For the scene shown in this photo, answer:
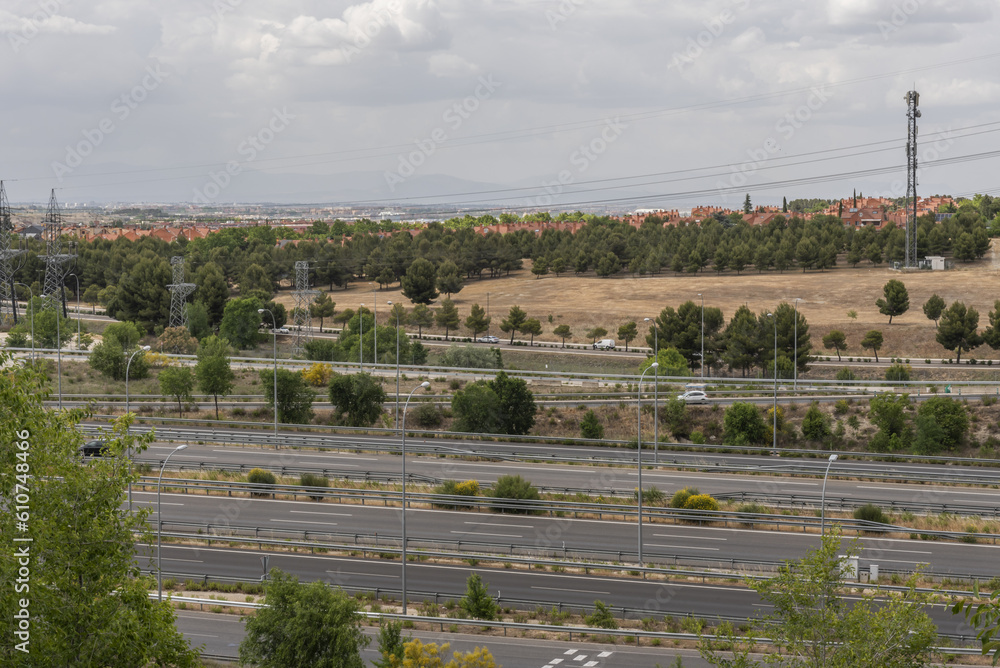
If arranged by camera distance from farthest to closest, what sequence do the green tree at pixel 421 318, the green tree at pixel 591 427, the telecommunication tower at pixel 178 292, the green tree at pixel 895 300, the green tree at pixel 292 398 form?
the green tree at pixel 421 318, the telecommunication tower at pixel 178 292, the green tree at pixel 895 300, the green tree at pixel 292 398, the green tree at pixel 591 427

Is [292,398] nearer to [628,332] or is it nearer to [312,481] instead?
[312,481]

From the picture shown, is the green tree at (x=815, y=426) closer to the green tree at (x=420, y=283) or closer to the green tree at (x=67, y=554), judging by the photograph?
the green tree at (x=67, y=554)

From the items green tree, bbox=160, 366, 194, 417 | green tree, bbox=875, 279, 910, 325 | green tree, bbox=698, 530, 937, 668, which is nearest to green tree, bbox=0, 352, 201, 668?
green tree, bbox=698, 530, 937, 668

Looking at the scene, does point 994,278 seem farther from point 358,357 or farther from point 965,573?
point 965,573

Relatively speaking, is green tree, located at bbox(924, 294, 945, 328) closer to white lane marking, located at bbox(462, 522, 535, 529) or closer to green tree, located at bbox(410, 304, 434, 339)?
green tree, located at bbox(410, 304, 434, 339)

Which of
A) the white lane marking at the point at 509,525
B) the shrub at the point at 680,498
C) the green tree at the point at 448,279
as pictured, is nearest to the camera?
the white lane marking at the point at 509,525

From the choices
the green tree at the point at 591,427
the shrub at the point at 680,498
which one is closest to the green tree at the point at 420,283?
the green tree at the point at 591,427

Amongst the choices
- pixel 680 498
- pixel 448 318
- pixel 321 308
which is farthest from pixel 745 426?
pixel 321 308
